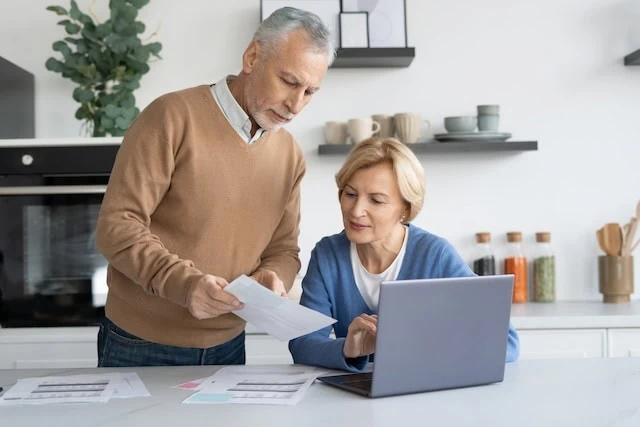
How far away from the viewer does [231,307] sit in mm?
1777

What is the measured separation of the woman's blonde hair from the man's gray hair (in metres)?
0.26

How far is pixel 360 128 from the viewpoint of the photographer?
11.6ft

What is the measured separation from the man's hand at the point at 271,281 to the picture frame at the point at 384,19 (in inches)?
67.8

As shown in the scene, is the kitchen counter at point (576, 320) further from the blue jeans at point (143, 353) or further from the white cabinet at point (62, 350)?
the blue jeans at point (143, 353)

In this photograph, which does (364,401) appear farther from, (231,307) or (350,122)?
(350,122)

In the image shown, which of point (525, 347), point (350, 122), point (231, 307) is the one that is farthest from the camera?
point (350, 122)

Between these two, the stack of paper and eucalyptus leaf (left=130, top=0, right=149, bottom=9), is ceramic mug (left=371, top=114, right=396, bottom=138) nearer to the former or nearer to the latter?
eucalyptus leaf (left=130, top=0, right=149, bottom=9)

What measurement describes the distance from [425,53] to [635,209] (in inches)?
42.4

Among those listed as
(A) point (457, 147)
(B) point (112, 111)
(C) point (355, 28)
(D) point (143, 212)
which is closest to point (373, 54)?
(C) point (355, 28)

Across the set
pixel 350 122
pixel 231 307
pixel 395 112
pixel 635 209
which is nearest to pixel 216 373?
pixel 231 307

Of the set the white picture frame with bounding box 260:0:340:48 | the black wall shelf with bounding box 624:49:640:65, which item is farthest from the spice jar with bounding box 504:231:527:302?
the white picture frame with bounding box 260:0:340:48

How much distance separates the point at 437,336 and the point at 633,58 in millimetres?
2320

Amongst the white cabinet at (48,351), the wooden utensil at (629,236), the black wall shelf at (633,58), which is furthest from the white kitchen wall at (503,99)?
the white cabinet at (48,351)

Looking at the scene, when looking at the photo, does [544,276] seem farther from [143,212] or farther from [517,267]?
[143,212]
